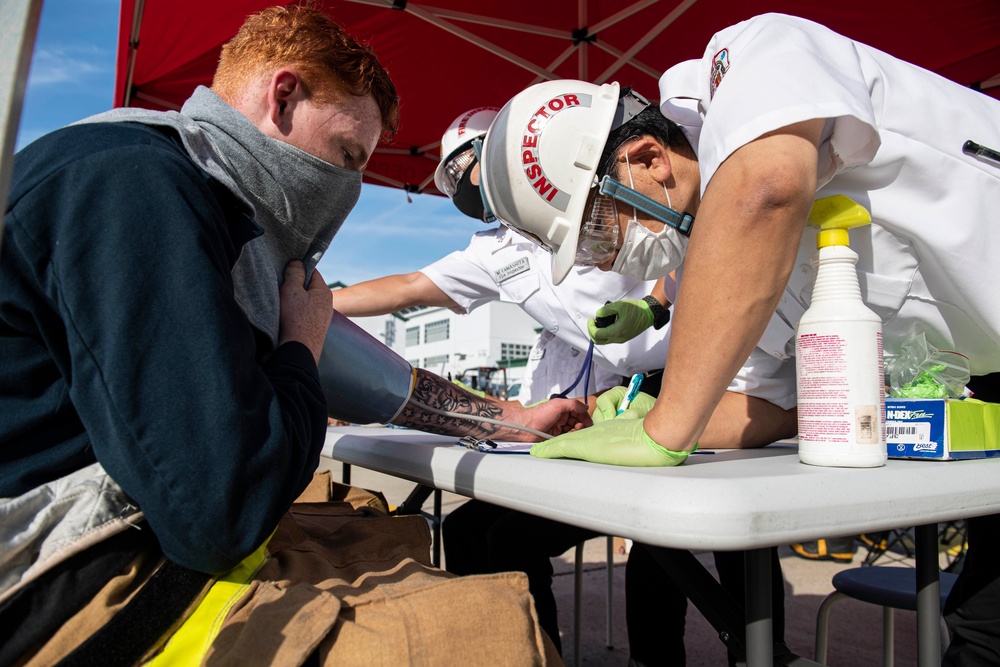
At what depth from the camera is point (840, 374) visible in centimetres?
75

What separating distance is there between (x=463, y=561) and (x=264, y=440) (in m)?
1.38

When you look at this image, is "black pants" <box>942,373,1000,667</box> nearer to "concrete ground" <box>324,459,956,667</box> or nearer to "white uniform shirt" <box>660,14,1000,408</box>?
"white uniform shirt" <box>660,14,1000,408</box>

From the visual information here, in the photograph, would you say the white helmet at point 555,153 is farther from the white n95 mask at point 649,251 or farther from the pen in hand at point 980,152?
the pen in hand at point 980,152

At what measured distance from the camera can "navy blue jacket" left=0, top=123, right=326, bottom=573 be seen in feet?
2.11

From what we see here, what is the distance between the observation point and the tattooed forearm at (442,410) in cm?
153

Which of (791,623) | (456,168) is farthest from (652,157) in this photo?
(791,623)

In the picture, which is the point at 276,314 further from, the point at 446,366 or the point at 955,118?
the point at 446,366

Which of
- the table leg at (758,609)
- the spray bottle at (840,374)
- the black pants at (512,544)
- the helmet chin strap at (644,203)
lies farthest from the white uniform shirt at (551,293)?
the table leg at (758,609)

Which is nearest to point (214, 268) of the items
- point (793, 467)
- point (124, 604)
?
point (124, 604)

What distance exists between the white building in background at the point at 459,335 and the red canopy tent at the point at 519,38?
27.6 meters

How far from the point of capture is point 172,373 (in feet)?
2.14

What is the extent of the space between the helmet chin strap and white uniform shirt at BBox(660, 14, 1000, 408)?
208 millimetres

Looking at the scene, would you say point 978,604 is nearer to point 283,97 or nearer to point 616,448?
point 616,448

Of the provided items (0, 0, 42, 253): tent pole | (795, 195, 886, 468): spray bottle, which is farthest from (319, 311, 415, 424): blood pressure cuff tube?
(0, 0, 42, 253): tent pole
